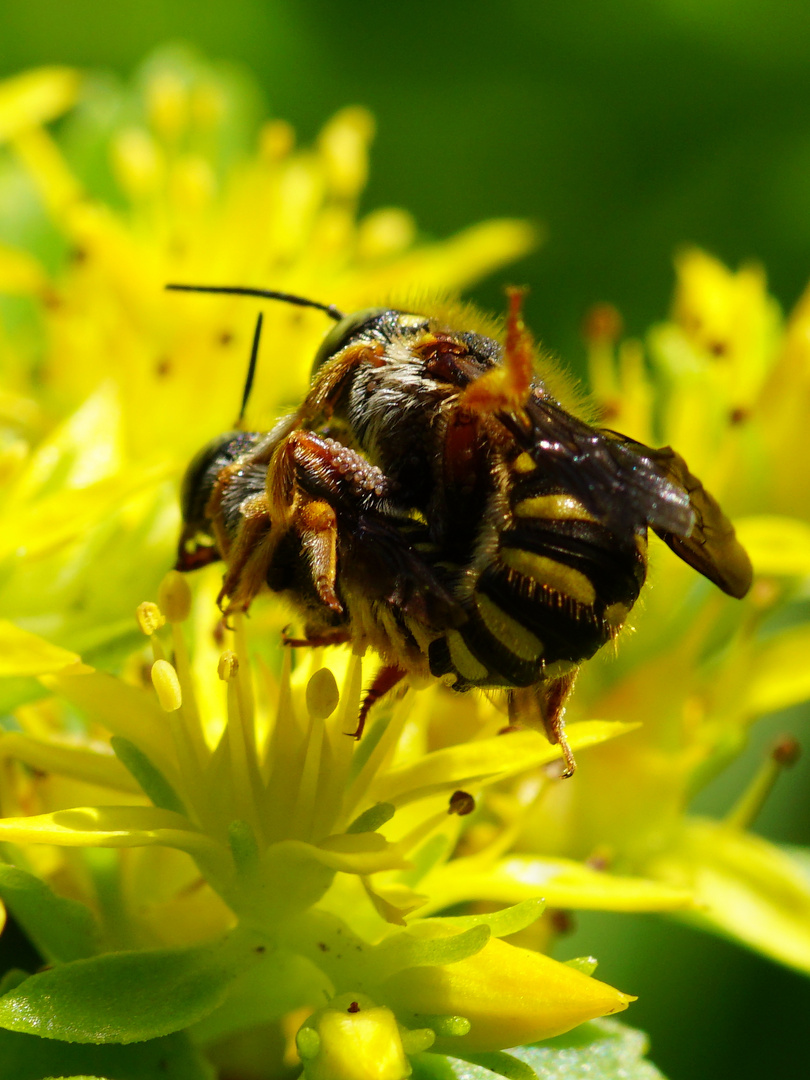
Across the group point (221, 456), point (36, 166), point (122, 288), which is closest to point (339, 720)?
point (221, 456)

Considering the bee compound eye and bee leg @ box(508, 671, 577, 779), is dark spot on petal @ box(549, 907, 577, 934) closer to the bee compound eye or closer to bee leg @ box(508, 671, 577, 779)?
bee leg @ box(508, 671, 577, 779)

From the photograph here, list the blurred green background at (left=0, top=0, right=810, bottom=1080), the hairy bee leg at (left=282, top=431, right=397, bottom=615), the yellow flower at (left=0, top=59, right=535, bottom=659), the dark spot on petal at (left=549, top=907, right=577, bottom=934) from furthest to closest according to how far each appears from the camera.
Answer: the blurred green background at (left=0, top=0, right=810, bottom=1080) → the dark spot on petal at (left=549, top=907, right=577, bottom=934) → the yellow flower at (left=0, top=59, right=535, bottom=659) → the hairy bee leg at (left=282, top=431, right=397, bottom=615)

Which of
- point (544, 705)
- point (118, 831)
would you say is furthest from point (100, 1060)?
point (544, 705)

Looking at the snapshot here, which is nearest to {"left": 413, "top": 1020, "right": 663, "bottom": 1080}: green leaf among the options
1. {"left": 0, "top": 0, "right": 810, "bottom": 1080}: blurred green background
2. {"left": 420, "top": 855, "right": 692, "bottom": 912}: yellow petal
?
{"left": 420, "top": 855, "right": 692, "bottom": 912}: yellow petal

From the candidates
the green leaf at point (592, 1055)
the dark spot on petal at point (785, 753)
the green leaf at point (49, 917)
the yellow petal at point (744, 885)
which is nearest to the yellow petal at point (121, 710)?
the green leaf at point (49, 917)

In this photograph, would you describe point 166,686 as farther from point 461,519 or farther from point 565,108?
point 565,108
